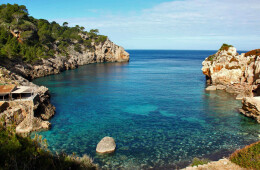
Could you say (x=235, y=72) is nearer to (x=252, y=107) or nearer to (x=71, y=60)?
(x=252, y=107)

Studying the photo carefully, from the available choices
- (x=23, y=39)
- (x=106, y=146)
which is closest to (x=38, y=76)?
(x=23, y=39)

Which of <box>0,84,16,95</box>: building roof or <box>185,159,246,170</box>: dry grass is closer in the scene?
<box>185,159,246,170</box>: dry grass

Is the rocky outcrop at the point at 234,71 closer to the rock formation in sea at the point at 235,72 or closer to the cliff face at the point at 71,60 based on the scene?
the rock formation in sea at the point at 235,72

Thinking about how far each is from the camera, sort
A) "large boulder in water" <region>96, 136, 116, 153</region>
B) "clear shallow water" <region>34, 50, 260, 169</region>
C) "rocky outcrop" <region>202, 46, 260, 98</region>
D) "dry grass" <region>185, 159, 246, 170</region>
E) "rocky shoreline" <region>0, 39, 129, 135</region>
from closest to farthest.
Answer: "dry grass" <region>185, 159, 246, 170</region>
"clear shallow water" <region>34, 50, 260, 169</region>
"large boulder in water" <region>96, 136, 116, 153</region>
"rocky shoreline" <region>0, 39, 129, 135</region>
"rocky outcrop" <region>202, 46, 260, 98</region>

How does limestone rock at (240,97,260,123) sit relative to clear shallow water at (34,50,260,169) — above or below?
above

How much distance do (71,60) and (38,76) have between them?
3262 centimetres

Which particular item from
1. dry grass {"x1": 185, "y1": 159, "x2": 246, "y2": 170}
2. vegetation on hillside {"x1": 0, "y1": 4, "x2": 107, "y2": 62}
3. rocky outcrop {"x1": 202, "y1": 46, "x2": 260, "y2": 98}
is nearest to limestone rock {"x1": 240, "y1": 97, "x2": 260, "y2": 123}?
rocky outcrop {"x1": 202, "y1": 46, "x2": 260, "y2": 98}

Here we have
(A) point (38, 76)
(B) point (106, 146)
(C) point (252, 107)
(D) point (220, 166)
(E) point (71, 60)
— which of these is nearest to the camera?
(D) point (220, 166)

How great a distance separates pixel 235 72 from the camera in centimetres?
5544

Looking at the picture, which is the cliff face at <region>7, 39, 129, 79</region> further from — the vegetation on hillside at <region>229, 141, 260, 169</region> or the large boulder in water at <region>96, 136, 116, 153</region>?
the vegetation on hillside at <region>229, 141, 260, 169</region>

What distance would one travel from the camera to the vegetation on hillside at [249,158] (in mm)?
15906

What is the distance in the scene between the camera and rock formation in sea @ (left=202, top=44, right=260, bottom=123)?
48062mm

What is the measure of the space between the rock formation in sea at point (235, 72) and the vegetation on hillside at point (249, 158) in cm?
3024

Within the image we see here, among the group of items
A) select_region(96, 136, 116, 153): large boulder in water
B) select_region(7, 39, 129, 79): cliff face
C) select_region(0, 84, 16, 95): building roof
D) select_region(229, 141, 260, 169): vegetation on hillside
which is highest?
select_region(7, 39, 129, 79): cliff face
